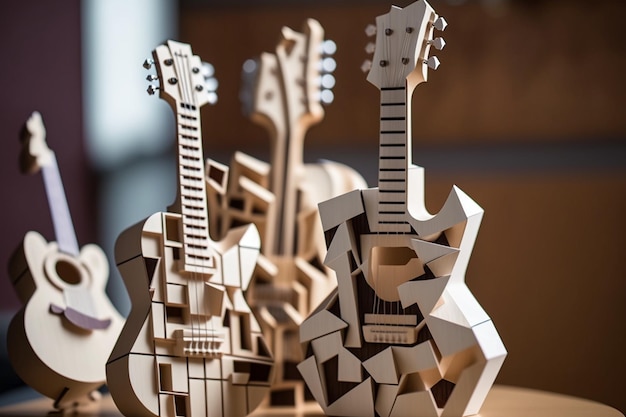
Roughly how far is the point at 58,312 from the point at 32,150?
1.15 feet

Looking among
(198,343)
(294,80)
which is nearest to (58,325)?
(198,343)

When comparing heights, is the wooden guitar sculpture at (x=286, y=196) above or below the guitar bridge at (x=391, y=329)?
above

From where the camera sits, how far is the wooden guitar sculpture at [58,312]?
169cm

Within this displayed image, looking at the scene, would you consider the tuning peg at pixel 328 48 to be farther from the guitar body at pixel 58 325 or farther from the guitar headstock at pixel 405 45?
the guitar body at pixel 58 325

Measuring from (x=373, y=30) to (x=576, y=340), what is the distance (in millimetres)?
1446

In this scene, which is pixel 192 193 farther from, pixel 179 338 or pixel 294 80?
pixel 294 80

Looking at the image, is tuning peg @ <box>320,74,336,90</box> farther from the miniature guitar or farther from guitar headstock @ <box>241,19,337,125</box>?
the miniature guitar

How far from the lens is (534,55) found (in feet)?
9.12

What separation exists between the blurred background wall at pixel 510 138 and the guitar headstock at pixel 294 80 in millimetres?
815

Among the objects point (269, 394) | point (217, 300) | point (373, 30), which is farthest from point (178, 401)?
point (373, 30)

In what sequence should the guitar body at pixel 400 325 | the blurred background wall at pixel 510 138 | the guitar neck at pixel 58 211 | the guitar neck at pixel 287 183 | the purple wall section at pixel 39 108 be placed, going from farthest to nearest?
the blurred background wall at pixel 510 138
the purple wall section at pixel 39 108
the guitar neck at pixel 287 183
the guitar neck at pixel 58 211
the guitar body at pixel 400 325

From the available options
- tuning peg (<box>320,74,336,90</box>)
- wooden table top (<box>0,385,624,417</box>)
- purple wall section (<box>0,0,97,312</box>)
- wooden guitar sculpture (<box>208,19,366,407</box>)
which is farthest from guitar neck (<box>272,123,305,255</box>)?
purple wall section (<box>0,0,97,312</box>)

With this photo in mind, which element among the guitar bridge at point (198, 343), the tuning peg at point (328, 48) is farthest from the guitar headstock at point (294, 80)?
the guitar bridge at point (198, 343)

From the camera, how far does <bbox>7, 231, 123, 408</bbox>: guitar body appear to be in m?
1.69
